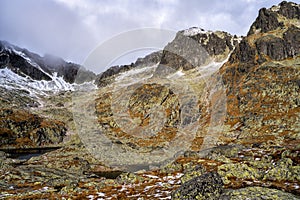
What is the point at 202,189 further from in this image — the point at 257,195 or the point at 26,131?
the point at 26,131

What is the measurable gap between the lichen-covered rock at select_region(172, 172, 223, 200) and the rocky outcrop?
422 ft

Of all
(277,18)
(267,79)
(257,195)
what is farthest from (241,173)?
(277,18)

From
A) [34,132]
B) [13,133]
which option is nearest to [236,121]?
[34,132]

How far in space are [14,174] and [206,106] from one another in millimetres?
96685

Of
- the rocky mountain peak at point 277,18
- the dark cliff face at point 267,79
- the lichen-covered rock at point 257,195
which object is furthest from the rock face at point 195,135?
the rocky mountain peak at point 277,18

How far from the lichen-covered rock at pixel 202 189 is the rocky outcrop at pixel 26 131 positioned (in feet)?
422

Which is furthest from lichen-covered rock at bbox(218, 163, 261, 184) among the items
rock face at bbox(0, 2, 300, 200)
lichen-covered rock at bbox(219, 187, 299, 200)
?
lichen-covered rock at bbox(219, 187, 299, 200)

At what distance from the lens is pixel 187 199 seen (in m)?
19.3

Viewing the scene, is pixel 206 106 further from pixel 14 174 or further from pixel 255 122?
pixel 14 174

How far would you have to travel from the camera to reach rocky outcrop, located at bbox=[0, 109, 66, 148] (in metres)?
130

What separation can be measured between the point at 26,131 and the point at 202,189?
467 feet

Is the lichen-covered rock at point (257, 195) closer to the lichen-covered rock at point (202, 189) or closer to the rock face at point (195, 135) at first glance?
the rock face at point (195, 135)

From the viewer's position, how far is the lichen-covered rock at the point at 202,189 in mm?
19016

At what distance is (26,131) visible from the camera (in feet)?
455
